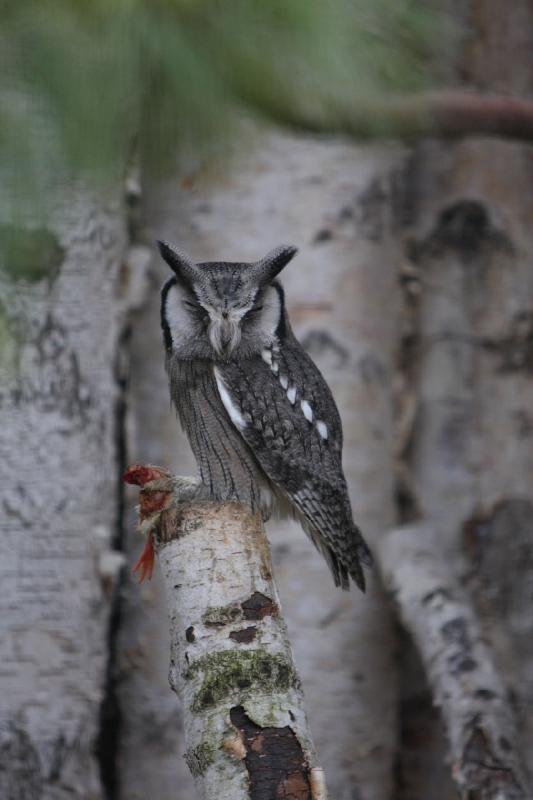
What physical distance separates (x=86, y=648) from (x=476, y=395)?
1254 mm

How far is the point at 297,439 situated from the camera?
6.97ft

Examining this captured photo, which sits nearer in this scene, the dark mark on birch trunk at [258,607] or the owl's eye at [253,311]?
the dark mark on birch trunk at [258,607]

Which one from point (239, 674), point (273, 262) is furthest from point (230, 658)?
point (273, 262)

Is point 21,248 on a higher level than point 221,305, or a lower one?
lower

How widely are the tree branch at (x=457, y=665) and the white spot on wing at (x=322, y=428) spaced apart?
0.67 metres

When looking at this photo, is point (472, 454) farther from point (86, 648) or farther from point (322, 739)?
point (86, 648)

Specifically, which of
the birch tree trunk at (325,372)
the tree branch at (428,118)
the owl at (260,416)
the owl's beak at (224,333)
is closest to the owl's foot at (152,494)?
the owl at (260,416)

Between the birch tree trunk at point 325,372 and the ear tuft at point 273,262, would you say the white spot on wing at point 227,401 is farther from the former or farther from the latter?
the birch tree trunk at point 325,372

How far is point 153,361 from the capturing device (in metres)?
3.05

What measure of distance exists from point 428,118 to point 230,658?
1385 mm

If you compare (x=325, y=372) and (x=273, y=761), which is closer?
(x=273, y=761)

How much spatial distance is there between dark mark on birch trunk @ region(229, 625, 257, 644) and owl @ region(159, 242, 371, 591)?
46 cm

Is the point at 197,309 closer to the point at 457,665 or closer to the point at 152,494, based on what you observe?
the point at 152,494

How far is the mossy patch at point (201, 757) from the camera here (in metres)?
1.51
